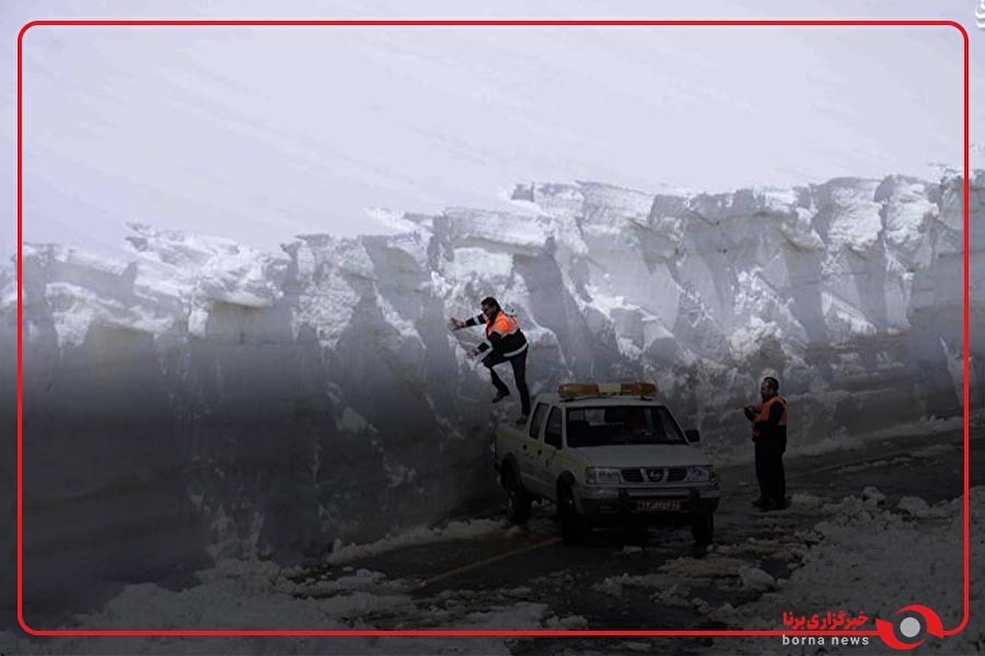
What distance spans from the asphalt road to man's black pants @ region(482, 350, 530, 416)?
1.36m

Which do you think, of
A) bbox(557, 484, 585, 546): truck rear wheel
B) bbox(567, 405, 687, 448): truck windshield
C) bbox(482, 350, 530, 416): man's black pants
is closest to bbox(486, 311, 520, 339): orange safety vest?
bbox(482, 350, 530, 416): man's black pants

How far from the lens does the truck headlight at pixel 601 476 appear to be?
1399 cm

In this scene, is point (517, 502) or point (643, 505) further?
point (517, 502)

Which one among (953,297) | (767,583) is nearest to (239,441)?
(767,583)

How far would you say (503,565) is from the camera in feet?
44.7

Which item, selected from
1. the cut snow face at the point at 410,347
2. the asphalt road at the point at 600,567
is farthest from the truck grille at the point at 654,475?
the cut snow face at the point at 410,347

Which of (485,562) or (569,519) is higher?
(569,519)

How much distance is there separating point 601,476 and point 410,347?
113 inches

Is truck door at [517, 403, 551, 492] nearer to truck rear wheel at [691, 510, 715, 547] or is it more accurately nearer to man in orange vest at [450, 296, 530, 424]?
man in orange vest at [450, 296, 530, 424]

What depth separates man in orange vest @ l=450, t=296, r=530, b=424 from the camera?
1605 centimetres

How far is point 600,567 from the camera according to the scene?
13.5 metres

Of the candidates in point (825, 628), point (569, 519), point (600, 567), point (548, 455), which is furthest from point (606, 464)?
point (825, 628)

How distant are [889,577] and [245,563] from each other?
597cm

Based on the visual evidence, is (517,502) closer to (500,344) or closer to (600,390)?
(600,390)
